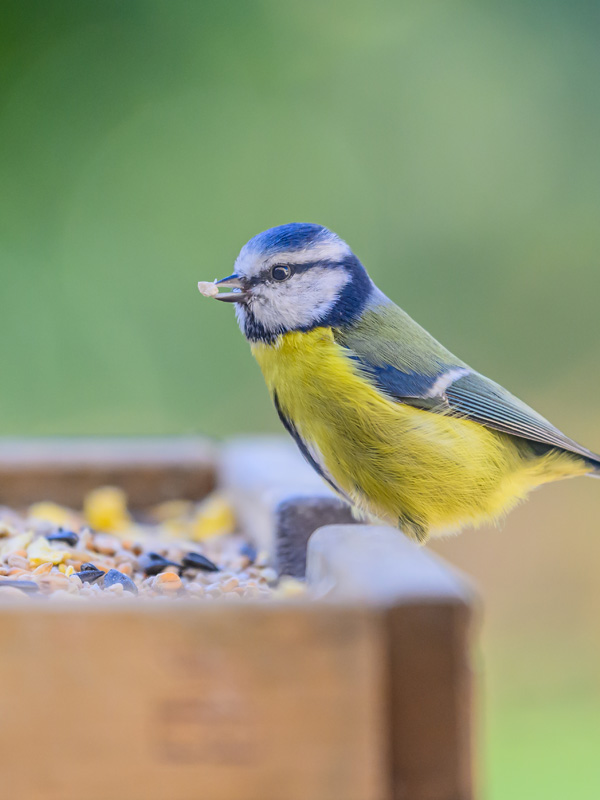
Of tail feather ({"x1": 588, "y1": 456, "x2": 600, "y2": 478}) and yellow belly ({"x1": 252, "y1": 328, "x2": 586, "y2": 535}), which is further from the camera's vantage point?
tail feather ({"x1": 588, "y1": 456, "x2": 600, "y2": 478})

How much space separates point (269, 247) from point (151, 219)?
1908mm

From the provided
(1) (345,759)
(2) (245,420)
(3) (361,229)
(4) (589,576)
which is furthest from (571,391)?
(1) (345,759)

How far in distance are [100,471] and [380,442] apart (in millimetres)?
566

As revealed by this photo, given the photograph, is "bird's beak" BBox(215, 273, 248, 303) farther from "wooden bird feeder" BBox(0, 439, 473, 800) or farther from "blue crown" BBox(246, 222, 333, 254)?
"wooden bird feeder" BBox(0, 439, 473, 800)

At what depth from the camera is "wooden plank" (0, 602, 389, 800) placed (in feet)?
1.74

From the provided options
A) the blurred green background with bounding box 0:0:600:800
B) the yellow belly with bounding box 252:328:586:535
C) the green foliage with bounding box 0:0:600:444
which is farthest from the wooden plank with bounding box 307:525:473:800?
the green foliage with bounding box 0:0:600:444

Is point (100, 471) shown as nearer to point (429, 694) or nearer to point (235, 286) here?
point (235, 286)

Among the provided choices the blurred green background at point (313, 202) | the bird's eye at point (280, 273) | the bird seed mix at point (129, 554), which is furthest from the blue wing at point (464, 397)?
the blurred green background at point (313, 202)

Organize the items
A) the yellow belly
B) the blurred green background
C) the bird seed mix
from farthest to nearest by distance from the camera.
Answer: the blurred green background, the yellow belly, the bird seed mix

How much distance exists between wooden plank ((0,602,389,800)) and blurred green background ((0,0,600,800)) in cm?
209

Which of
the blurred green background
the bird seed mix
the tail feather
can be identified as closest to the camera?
the bird seed mix

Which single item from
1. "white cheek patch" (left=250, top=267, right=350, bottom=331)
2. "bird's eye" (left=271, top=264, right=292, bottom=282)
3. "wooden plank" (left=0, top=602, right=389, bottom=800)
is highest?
"bird's eye" (left=271, top=264, right=292, bottom=282)

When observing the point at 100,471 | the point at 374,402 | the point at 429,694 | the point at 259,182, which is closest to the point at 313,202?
the point at 259,182

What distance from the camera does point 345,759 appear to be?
54 centimetres
